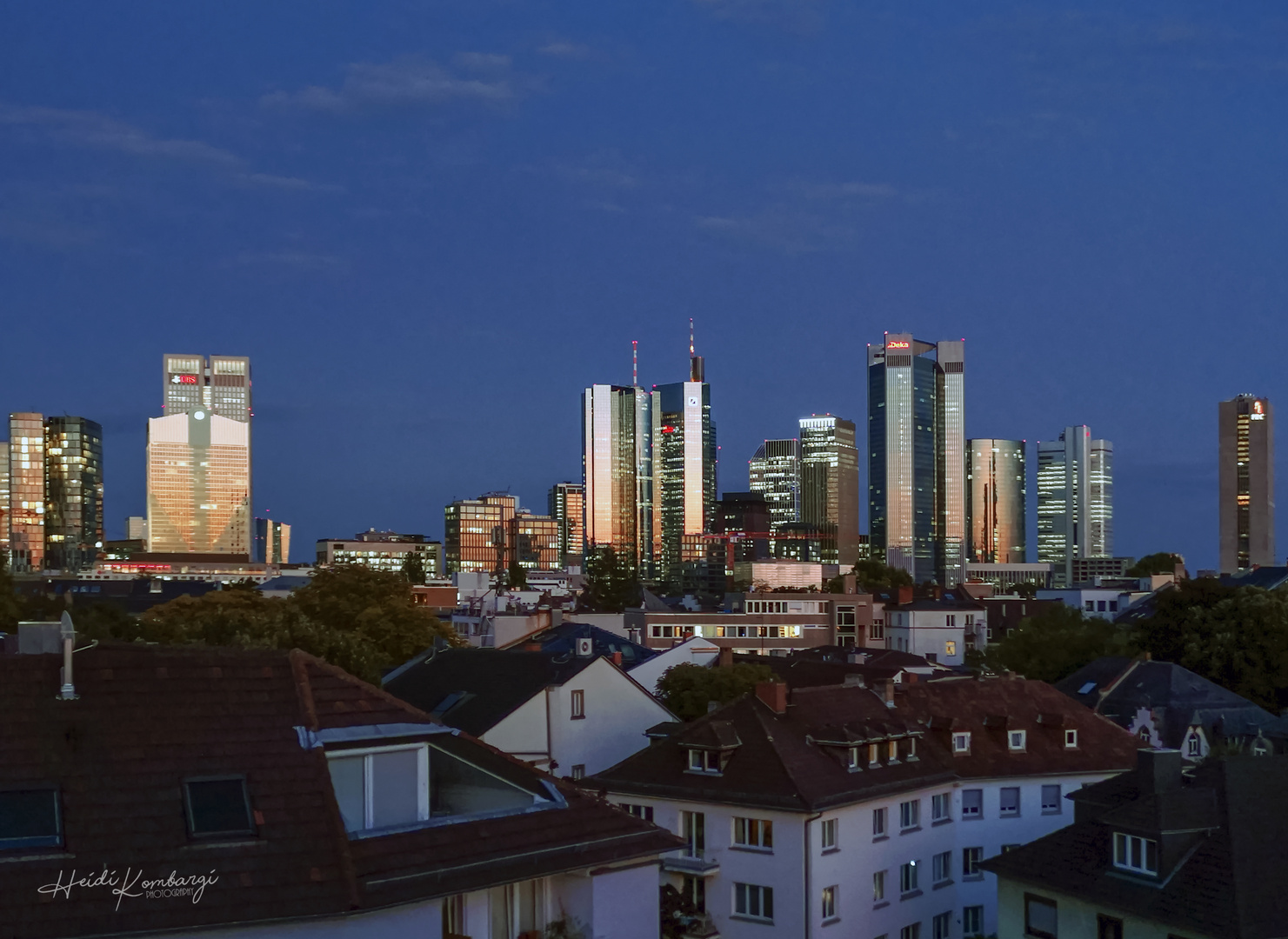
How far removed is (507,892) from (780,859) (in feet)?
70.5

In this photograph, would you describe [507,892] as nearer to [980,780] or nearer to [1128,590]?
[980,780]

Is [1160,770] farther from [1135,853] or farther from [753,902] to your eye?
[753,902]

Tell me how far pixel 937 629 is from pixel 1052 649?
153 ft

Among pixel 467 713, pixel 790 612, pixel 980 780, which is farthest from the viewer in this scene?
pixel 790 612

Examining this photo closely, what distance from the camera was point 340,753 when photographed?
13.5m

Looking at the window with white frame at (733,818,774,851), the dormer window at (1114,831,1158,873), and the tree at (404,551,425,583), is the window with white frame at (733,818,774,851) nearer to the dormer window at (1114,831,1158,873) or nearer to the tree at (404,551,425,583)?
the dormer window at (1114,831,1158,873)

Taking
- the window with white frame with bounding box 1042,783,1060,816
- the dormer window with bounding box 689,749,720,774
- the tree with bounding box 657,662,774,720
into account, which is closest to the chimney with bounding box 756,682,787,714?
the dormer window with bounding box 689,749,720,774

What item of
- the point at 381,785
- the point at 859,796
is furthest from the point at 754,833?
the point at 381,785

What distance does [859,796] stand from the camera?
116 feet

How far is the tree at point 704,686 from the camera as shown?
49.2 meters

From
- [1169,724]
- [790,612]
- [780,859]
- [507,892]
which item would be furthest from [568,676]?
[790,612]

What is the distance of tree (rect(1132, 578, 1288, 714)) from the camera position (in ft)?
202

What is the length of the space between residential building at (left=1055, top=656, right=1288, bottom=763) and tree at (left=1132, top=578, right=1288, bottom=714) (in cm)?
830

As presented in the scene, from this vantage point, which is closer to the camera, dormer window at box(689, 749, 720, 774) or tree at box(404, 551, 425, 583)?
dormer window at box(689, 749, 720, 774)
